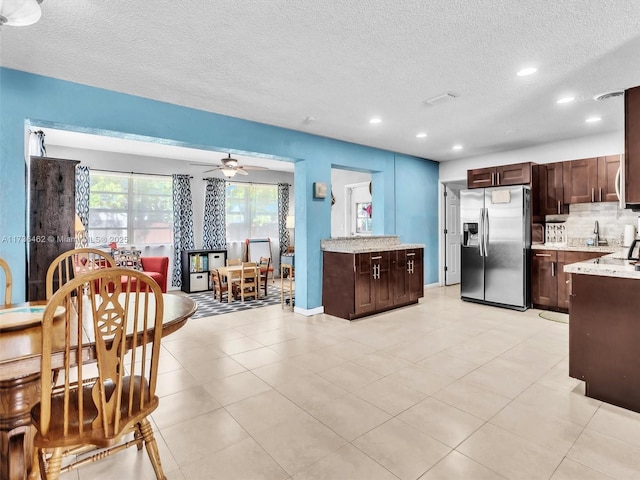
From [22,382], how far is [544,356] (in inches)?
153

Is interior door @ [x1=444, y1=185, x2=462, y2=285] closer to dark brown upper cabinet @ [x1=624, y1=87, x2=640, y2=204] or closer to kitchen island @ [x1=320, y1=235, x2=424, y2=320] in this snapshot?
A: kitchen island @ [x1=320, y1=235, x2=424, y2=320]

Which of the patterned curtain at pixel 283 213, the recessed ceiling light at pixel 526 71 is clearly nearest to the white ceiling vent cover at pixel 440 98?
the recessed ceiling light at pixel 526 71

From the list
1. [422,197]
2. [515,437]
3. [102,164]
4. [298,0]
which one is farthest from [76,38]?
[422,197]

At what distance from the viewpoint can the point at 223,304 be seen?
19.0 feet

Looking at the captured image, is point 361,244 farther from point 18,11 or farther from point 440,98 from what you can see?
point 18,11

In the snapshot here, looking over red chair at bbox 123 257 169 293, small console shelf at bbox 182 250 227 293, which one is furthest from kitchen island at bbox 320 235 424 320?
small console shelf at bbox 182 250 227 293

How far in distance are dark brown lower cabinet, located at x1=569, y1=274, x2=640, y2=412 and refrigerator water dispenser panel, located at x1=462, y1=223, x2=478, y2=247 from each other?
288 centimetres

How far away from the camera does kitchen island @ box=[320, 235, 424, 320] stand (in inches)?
181

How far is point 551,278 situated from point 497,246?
2.71 feet

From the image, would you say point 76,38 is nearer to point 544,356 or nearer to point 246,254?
point 544,356

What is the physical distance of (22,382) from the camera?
138 cm

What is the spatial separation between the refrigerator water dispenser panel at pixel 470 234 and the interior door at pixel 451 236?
1.59 meters

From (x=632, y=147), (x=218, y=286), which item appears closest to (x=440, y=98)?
(x=632, y=147)

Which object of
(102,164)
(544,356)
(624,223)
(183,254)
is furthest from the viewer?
(183,254)
